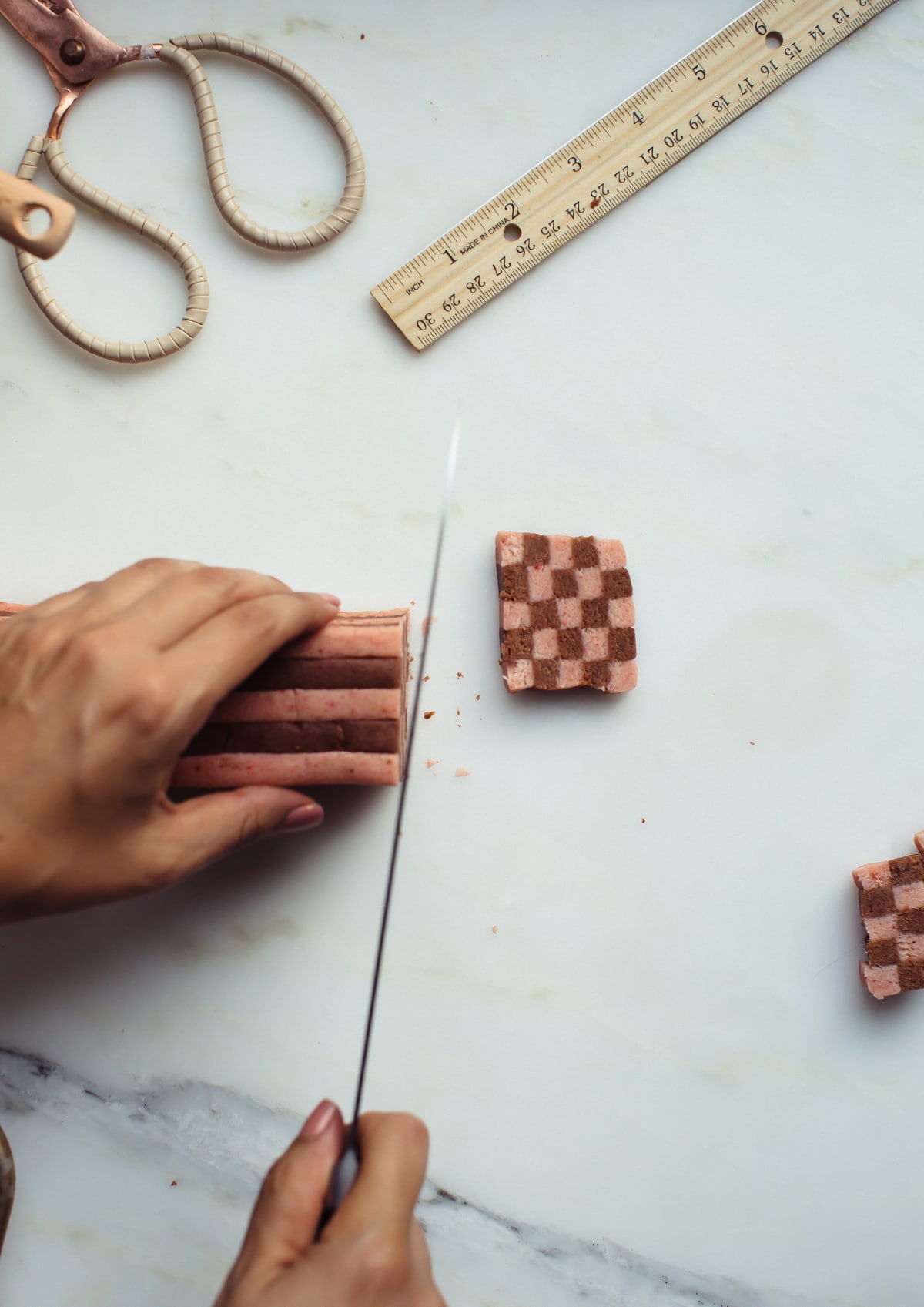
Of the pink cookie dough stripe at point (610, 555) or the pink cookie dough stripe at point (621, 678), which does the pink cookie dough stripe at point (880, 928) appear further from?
the pink cookie dough stripe at point (610, 555)

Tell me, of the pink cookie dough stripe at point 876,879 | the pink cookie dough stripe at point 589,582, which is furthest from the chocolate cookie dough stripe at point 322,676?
the pink cookie dough stripe at point 876,879

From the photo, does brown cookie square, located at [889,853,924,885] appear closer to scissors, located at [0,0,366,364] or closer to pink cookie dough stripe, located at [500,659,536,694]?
pink cookie dough stripe, located at [500,659,536,694]

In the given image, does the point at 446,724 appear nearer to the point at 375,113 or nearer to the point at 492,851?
the point at 492,851

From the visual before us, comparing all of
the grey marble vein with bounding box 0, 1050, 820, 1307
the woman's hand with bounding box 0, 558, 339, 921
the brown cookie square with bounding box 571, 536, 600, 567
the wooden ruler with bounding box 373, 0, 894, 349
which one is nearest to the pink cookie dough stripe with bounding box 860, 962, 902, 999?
the grey marble vein with bounding box 0, 1050, 820, 1307

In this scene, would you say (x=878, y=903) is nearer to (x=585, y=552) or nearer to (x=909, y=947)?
(x=909, y=947)

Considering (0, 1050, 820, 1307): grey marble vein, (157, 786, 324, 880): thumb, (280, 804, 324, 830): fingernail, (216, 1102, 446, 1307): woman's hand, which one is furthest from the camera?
(0, 1050, 820, 1307): grey marble vein

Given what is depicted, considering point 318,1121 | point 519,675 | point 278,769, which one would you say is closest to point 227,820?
point 278,769
